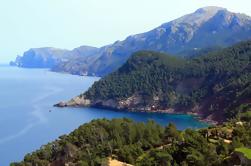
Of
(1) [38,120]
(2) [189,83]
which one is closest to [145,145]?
(1) [38,120]

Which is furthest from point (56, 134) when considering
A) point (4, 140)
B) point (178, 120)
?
point (178, 120)

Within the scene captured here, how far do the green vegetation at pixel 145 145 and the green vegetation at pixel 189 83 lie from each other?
277 ft

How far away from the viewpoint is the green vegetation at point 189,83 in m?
153

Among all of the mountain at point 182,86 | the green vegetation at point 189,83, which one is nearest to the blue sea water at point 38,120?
the mountain at point 182,86

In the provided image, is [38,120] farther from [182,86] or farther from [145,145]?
[145,145]

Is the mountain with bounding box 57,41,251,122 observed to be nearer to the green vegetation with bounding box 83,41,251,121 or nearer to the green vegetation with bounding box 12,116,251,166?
the green vegetation with bounding box 83,41,251,121

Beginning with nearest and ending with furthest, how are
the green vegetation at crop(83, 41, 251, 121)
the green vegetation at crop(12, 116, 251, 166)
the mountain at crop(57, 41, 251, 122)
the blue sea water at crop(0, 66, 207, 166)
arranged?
the green vegetation at crop(12, 116, 251, 166), the blue sea water at crop(0, 66, 207, 166), the green vegetation at crop(83, 41, 251, 121), the mountain at crop(57, 41, 251, 122)

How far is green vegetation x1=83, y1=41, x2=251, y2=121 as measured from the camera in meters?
153

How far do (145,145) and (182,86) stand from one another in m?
127

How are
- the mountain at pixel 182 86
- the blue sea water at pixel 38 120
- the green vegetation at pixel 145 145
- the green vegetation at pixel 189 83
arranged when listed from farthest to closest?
the mountain at pixel 182 86, the green vegetation at pixel 189 83, the blue sea water at pixel 38 120, the green vegetation at pixel 145 145

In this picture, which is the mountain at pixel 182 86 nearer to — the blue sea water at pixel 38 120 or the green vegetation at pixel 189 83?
the green vegetation at pixel 189 83

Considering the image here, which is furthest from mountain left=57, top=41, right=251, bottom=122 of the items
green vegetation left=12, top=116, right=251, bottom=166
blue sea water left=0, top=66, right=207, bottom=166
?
green vegetation left=12, top=116, right=251, bottom=166

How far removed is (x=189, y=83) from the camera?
180 meters

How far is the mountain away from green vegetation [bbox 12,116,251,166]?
85986 mm
